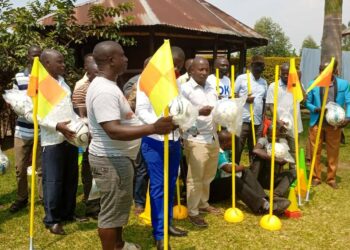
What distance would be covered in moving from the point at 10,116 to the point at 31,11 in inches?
118

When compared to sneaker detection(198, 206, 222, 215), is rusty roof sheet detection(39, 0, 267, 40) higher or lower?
higher

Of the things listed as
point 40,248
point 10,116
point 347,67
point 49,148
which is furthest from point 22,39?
point 347,67

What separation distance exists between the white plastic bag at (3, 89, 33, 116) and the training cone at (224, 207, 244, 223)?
8.88 ft

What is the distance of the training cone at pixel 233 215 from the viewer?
509cm

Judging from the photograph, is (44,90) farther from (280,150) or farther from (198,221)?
(280,150)

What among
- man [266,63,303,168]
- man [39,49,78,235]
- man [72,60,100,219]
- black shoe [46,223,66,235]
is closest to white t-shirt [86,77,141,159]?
man [39,49,78,235]

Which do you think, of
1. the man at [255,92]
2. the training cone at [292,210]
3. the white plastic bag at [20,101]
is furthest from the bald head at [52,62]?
the man at [255,92]

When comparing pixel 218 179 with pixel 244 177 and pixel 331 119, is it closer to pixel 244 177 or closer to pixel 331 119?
pixel 244 177

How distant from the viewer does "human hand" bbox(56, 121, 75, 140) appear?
4.12 meters

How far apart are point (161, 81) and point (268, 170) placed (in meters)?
3.01

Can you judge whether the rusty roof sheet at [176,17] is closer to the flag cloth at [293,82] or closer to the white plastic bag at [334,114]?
the white plastic bag at [334,114]

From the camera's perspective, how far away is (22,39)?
8641 millimetres

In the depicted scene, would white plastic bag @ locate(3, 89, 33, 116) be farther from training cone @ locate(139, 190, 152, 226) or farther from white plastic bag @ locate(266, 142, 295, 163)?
white plastic bag @ locate(266, 142, 295, 163)

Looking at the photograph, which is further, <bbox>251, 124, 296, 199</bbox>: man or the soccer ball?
<bbox>251, 124, 296, 199</bbox>: man
